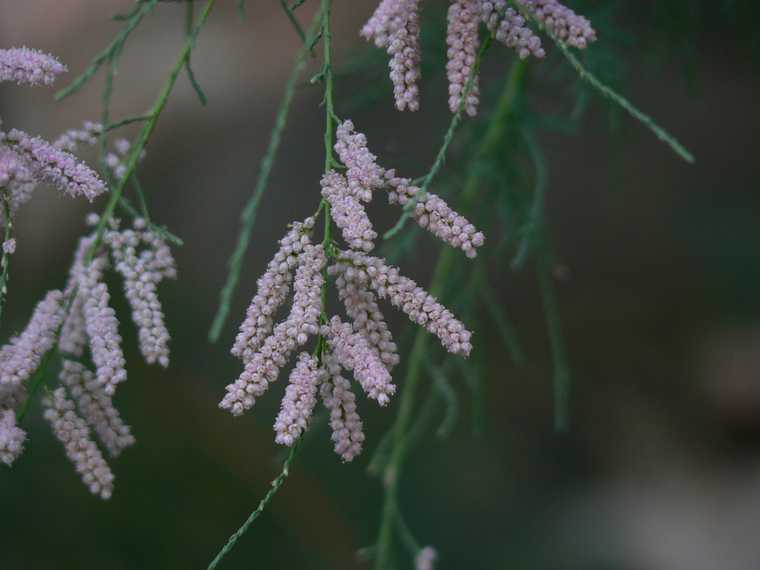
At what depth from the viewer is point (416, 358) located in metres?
1.20

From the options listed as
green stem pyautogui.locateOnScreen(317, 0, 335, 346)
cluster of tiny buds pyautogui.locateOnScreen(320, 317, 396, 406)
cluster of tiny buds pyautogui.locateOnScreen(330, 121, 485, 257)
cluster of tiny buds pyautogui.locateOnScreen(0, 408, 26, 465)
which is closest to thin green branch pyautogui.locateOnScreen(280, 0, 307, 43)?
green stem pyautogui.locateOnScreen(317, 0, 335, 346)

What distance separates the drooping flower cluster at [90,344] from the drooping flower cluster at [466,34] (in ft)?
0.83

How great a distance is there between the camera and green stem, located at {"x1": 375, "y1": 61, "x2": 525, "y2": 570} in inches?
41.2

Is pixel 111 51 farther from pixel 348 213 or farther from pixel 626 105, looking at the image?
pixel 626 105

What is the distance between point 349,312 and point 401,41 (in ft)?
0.66

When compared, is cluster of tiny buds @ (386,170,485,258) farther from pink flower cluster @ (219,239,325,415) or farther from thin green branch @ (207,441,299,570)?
thin green branch @ (207,441,299,570)

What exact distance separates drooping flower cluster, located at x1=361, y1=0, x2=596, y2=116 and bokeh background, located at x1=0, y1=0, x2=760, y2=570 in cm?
166

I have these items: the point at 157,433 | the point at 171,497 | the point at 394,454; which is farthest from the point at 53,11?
the point at 394,454

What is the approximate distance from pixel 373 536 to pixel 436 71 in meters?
1.40

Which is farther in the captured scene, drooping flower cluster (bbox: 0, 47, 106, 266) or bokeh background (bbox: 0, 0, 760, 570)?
bokeh background (bbox: 0, 0, 760, 570)

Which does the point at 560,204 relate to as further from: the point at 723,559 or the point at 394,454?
the point at 394,454

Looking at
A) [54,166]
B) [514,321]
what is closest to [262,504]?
[54,166]

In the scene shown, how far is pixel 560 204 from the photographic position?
8.39 feet

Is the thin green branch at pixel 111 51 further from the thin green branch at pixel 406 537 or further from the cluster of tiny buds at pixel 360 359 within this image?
the thin green branch at pixel 406 537
